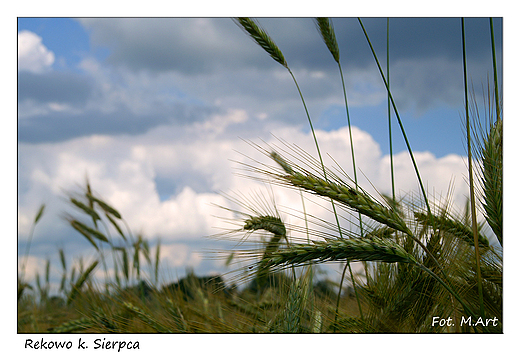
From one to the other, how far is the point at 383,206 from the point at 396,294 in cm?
44

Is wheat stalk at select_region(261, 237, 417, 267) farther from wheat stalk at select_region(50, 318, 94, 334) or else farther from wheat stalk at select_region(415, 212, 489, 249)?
wheat stalk at select_region(50, 318, 94, 334)

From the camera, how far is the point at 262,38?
215cm

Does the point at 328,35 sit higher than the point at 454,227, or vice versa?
the point at 328,35

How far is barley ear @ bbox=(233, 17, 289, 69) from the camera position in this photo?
2104mm

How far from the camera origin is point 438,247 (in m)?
1.60

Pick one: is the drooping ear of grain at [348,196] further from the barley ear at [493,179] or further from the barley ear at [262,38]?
the barley ear at [262,38]

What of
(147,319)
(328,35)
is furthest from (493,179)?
(147,319)

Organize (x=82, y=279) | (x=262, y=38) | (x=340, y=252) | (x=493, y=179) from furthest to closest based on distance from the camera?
(x=82, y=279) → (x=262, y=38) → (x=493, y=179) → (x=340, y=252)

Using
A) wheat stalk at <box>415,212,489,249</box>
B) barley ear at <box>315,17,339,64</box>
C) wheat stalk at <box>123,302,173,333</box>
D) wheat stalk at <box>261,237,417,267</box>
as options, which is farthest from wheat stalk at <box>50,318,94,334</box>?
barley ear at <box>315,17,339,64</box>

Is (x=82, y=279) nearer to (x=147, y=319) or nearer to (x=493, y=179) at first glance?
(x=147, y=319)

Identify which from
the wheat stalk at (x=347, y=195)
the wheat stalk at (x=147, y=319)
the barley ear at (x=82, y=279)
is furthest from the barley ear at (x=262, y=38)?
the barley ear at (x=82, y=279)
